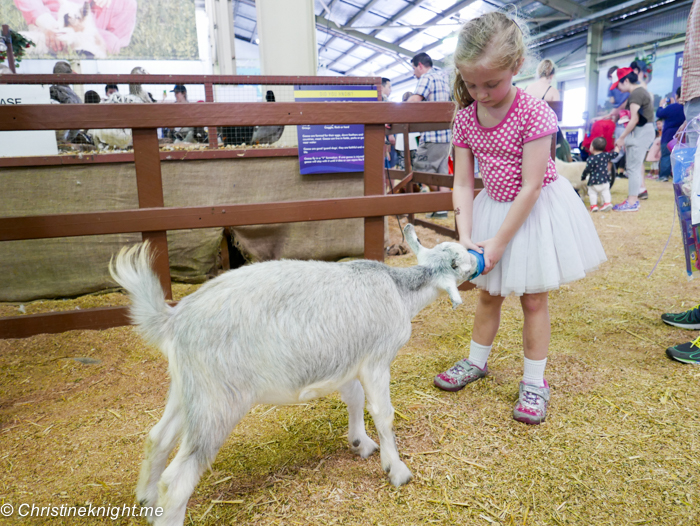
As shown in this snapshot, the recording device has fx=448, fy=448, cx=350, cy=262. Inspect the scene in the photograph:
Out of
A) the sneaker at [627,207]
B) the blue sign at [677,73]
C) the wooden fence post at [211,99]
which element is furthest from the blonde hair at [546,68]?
the blue sign at [677,73]

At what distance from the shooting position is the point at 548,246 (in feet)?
6.33

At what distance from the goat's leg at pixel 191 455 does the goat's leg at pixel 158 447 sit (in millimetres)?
144

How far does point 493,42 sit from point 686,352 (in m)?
1.96

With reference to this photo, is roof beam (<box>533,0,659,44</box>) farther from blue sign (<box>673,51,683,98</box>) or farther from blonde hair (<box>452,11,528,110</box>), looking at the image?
blonde hair (<box>452,11,528,110</box>)

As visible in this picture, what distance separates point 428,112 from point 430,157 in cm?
357

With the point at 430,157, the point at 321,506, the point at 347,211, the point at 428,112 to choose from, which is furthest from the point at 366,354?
the point at 430,157

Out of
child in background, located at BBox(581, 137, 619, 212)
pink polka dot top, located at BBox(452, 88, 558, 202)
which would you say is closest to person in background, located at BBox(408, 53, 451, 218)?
child in background, located at BBox(581, 137, 619, 212)

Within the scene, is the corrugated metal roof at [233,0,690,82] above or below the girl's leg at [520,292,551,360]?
above

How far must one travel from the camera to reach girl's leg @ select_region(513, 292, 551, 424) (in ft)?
6.56

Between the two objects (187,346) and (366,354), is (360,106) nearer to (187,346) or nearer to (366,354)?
(366,354)

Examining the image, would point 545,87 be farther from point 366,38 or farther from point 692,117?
point 366,38

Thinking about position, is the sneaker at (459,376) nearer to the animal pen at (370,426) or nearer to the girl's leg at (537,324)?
the animal pen at (370,426)

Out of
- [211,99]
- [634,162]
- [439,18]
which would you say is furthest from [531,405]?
[439,18]

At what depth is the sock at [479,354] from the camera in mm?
2301
